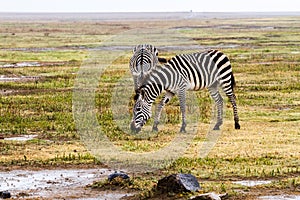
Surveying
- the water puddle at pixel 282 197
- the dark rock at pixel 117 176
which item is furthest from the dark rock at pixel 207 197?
the dark rock at pixel 117 176

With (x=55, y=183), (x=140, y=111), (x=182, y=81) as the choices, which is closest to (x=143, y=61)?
(x=182, y=81)

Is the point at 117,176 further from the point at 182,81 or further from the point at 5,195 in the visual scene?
the point at 182,81

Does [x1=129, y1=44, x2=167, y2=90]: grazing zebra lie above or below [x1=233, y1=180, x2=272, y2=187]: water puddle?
above

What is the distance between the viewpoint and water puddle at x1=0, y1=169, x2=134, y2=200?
14.0 meters

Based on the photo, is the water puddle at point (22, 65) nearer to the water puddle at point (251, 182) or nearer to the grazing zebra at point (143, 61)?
the grazing zebra at point (143, 61)

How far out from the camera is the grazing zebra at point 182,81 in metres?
21.5

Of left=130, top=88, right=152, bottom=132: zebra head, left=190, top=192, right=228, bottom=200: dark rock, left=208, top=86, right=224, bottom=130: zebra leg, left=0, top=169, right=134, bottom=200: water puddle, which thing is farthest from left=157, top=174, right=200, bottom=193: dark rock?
left=208, top=86, right=224, bottom=130: zebra leg

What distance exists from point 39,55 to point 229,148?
37064 mm

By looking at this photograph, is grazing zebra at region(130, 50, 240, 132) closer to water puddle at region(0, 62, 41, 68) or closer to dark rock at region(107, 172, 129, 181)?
dark rock at region(107, 172, 129, 181)

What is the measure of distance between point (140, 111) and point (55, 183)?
6.69 metres

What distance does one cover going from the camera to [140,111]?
21438 mm

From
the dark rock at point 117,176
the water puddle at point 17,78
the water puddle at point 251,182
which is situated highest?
the water puddle at point 17,78

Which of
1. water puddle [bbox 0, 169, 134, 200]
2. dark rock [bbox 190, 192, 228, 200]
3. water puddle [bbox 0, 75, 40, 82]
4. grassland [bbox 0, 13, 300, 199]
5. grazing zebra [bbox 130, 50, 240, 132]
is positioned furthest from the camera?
water puddle [bbox 0, 75, 40, 82]

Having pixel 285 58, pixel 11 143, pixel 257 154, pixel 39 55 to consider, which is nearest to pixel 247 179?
pixel 257 154
